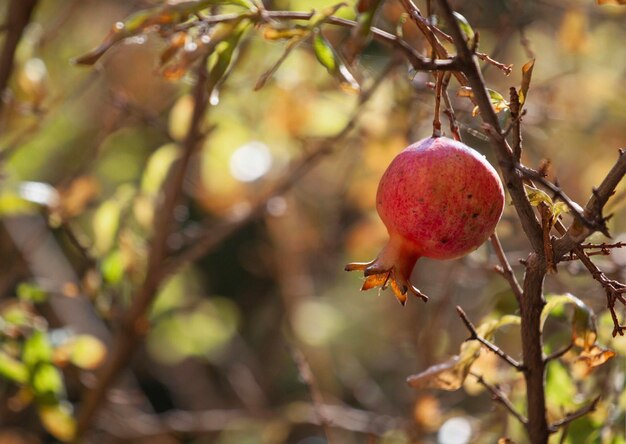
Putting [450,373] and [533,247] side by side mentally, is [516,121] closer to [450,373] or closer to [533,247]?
[533,247]

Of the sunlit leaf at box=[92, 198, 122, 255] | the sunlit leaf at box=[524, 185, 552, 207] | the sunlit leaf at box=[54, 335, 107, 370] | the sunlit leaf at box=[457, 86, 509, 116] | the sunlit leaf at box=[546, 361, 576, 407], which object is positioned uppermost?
the sunlit leaf at box=[457, 86, 509, 116]

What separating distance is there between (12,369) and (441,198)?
2.88ft

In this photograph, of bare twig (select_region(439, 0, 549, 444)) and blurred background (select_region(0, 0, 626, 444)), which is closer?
bare twig (select_region(439, 0, 549, 444))

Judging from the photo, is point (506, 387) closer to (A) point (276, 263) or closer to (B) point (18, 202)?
(B) point (18, 202)

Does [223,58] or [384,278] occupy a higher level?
[223,58]

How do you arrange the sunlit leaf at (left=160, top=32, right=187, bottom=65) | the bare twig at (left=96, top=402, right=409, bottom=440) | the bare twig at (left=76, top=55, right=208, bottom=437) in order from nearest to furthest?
the sunlit leaf at (left=160, top=32, right=187, bottom=65) → the bare twig at (left=76, top=55, right=208, bottom=437) → the bare twig at (left=96, top=402, right=409, bottom=440)

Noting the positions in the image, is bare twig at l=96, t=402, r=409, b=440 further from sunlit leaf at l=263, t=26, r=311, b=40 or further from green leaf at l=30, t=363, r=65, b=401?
sunlit leaf at l=263, t=26, r=311, b=40

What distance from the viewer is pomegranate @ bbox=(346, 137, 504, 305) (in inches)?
27.5

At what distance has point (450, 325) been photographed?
246 centimetres

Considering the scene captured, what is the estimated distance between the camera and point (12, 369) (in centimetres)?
132

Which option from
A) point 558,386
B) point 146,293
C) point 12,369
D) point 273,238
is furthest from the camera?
point 273,238

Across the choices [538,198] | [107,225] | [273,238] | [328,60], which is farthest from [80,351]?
[273,238]

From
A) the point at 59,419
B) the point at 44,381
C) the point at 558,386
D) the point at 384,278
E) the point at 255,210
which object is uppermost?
the point at 384,278

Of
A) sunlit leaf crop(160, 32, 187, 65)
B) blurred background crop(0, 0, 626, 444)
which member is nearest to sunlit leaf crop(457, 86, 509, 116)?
blurred background crop(0, 0, 626, 444)
